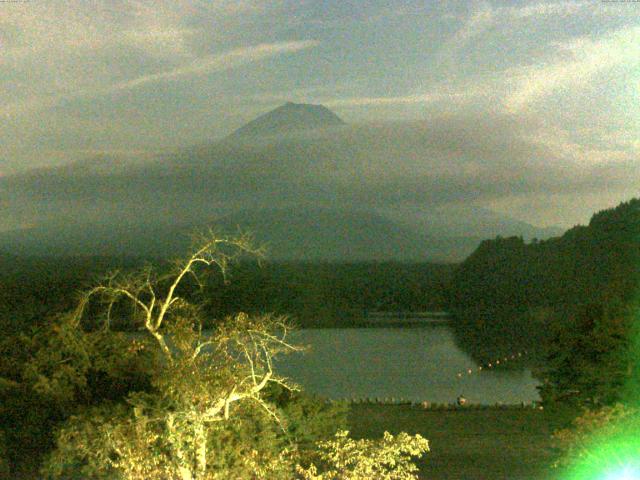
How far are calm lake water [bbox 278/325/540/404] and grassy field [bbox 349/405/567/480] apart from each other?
26.2ft

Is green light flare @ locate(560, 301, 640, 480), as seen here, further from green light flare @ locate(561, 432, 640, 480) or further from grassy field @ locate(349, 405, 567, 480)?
grassy field @ locate(349, 405, 567, 480)

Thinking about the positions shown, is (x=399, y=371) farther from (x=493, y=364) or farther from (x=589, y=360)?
(x=589, y=360)

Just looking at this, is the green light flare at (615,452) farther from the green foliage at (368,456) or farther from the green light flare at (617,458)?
the green foliage at (368,456)

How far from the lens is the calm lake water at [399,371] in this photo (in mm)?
41000

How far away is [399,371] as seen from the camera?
51.3m

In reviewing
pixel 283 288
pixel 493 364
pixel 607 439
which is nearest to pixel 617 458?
pixel 607 439

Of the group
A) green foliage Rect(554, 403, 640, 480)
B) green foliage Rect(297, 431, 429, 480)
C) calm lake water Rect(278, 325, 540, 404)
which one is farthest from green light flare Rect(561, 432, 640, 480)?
calm lake water Rect(278, 325, 540, 404)

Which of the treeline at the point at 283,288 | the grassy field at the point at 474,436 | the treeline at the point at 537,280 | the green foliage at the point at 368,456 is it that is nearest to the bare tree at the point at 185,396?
the green foliage at the point at 368,456

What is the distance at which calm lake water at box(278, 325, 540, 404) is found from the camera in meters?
41.0

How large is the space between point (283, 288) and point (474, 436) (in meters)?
74.1

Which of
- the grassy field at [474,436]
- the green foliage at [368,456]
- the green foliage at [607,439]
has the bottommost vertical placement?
the grassy field at [474,436]

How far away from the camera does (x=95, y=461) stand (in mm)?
12117

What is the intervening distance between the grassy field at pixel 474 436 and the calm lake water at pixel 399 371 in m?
7.99

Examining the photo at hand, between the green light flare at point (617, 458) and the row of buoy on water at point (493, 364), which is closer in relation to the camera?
the green light flare at point (617, 458)
